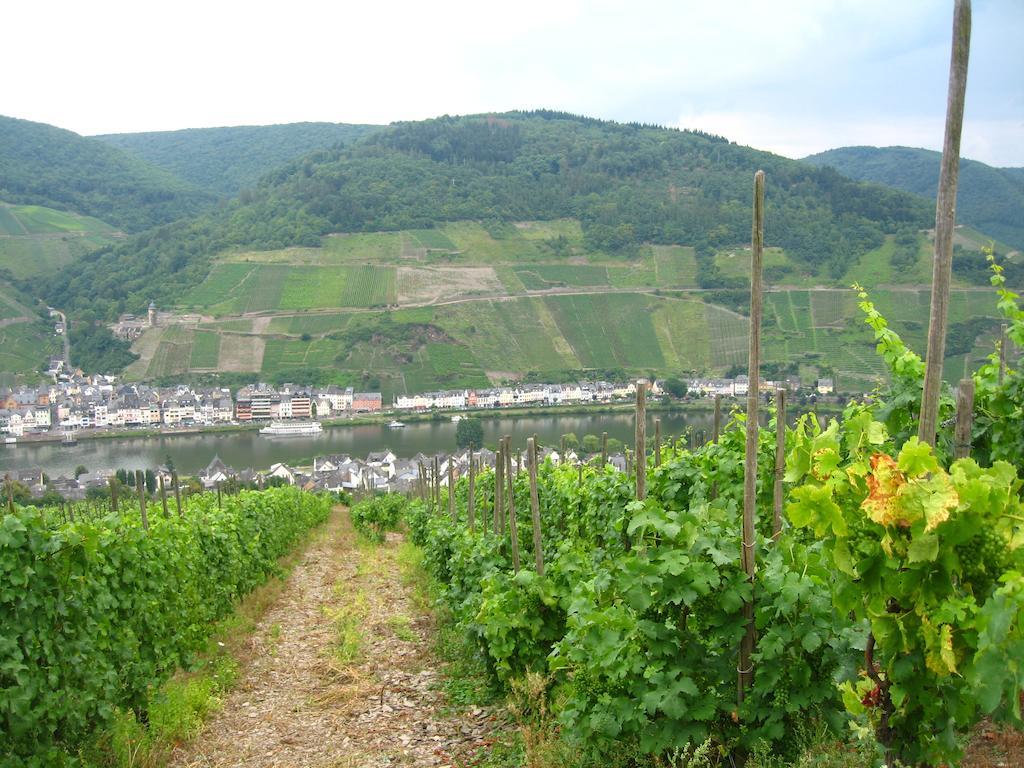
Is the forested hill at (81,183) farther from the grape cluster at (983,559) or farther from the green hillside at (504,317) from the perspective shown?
the grape cluster at (983,559)

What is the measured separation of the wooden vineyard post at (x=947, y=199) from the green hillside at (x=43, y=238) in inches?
5438

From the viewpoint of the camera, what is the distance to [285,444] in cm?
7338

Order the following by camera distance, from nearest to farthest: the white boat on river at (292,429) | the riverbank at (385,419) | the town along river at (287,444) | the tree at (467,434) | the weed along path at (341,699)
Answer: the weed along path at (341,699) → the tree at (467,434) → the town along river at (287,444) → the riverbank at (385,419) → the white boat on river at (292,429)

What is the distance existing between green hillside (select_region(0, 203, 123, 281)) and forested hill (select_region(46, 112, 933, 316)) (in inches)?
254

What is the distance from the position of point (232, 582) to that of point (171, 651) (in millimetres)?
3927

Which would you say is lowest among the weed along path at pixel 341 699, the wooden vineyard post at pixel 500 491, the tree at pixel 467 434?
the tree at pixel 467 434

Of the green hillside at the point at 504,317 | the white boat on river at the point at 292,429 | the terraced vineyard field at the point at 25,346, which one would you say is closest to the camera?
the white boat on river at the point at 292,429

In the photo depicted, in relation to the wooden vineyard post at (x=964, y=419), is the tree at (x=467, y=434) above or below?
below

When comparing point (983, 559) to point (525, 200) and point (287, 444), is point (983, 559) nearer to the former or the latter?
point (287, 444)

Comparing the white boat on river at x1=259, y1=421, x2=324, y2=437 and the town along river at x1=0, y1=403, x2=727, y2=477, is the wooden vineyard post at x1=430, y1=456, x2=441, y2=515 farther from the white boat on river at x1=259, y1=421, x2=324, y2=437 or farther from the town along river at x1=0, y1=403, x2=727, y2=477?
the white boat on river at x1=259, y1=421, x2=324, y2=437

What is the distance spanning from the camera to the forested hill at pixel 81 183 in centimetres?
16762

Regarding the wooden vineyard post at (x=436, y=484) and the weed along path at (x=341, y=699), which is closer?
the weed along path at (x=341, y=699)

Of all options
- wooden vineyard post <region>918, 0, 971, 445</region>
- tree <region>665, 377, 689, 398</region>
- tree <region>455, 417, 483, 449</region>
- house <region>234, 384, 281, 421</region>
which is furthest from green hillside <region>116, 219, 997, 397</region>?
wooden vineyard post <region>918, 0, 971, 445</region>

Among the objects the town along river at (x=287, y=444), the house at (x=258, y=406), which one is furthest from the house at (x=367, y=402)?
the house at (x=258, y=406)
